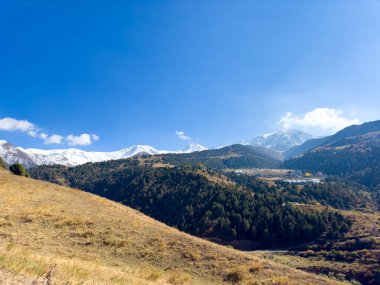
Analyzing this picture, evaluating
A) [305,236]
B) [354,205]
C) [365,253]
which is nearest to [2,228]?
[365,253]

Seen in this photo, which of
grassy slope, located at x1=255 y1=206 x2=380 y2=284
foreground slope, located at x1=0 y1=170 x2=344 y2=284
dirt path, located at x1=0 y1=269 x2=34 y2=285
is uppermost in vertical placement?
dirt path, located at x1=0 y1=269 x2=34 y2=285

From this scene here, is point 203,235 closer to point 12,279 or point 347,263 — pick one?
point 347,263

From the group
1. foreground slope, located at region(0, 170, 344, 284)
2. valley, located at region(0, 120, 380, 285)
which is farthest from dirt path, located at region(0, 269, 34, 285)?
foreground slope, located at region(0, 170, 344, 284)

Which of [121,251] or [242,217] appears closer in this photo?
[121,251]

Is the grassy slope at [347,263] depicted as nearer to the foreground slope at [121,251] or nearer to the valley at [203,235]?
the valley at [203,235]

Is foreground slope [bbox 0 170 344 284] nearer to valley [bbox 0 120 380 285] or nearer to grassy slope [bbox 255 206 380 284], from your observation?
valley [bbox 0 120 380 285]

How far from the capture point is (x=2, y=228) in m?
23.6

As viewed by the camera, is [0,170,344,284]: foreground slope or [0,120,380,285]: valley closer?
[0,170,344,284]: foreground slope

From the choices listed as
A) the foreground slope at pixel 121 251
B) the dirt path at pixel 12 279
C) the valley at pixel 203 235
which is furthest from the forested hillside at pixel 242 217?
the dirt path at pixel 12 279

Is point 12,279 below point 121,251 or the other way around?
the other way around

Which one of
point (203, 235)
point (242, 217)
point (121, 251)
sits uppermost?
point (121, 251)

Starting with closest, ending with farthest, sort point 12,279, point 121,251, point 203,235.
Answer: point 12,279 → point 121,251 → point 203,235

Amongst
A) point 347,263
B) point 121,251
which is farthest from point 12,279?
point 347,263

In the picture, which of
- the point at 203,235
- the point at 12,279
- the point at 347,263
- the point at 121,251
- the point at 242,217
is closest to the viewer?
the point at 12,279
